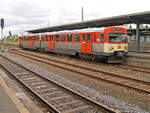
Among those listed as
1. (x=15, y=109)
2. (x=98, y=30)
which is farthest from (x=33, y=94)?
(x=98, y=30)

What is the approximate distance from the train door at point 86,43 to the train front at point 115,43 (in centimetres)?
182

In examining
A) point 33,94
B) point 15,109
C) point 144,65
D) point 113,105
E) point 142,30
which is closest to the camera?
point 15,109

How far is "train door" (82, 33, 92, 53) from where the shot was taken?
49.9 ft

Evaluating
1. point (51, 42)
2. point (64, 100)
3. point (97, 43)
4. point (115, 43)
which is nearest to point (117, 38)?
point (115, 43)

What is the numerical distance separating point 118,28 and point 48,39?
10.7 metres

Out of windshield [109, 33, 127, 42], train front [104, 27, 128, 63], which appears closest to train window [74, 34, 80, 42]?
train front [104, 27, 128, 63]

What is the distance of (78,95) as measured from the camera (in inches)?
260

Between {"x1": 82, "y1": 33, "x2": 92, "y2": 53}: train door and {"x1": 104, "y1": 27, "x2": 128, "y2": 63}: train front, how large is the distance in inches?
71.7

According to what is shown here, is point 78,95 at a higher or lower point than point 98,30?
lower

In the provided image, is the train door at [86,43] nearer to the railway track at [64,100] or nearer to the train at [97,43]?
the train at [97,43]

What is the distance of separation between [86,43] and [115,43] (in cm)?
262

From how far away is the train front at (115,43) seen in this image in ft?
45.2

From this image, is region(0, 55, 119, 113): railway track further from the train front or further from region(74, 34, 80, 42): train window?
region(74, 34, 80, 42): train window

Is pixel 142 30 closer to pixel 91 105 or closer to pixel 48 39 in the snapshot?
pixel 48 39
